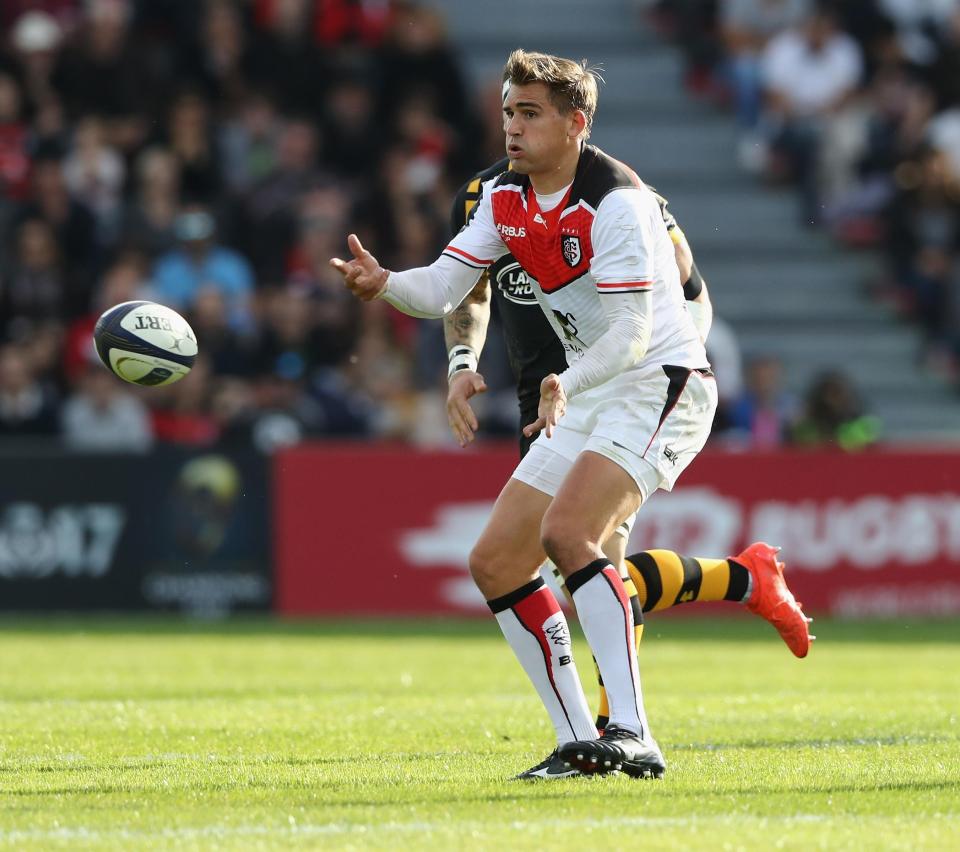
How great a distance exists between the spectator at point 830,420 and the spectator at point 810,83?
473cm


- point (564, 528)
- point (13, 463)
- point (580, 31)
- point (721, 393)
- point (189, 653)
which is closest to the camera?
point (564, 528)

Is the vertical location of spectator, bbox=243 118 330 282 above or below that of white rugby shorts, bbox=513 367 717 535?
above

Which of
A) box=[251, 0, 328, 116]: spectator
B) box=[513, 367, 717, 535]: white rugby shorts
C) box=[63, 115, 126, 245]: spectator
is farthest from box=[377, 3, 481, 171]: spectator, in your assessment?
box=[513, 367, 717, 535]: white rugby shorts

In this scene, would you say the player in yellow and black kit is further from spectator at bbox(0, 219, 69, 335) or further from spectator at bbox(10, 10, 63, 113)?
spectator at bbox(10, 10, 63, 113)

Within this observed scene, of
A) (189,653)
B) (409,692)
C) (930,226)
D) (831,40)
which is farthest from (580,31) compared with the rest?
(409,692)

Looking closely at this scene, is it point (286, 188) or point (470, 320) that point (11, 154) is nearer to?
point (286, 188)

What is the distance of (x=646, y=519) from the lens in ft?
51.3

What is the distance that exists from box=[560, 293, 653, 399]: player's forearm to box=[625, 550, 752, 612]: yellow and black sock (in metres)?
1.43

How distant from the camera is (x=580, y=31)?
22.9 m

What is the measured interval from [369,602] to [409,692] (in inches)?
217

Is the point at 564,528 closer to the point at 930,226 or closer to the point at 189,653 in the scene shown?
the point at 189,653

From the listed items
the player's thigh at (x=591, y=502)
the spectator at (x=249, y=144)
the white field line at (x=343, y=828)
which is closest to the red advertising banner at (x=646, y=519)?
the spectator at (x=249, y=144)

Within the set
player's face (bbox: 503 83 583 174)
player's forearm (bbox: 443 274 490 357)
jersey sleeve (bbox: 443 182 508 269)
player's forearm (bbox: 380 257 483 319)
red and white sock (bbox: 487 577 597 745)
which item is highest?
player's face (bbox: 503 83 583 174)

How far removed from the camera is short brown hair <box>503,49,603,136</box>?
6.83 m
